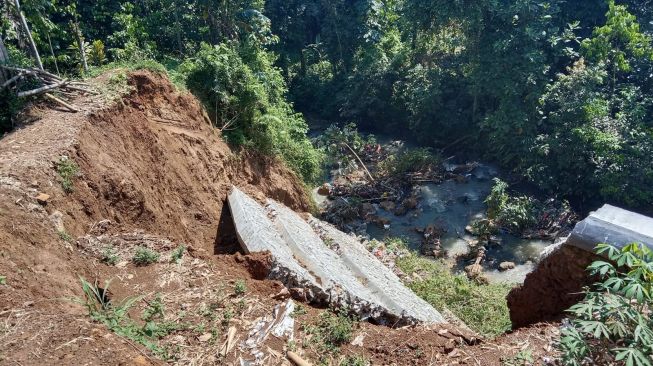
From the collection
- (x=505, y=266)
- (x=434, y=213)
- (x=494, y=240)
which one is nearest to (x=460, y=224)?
(x=434, y=213)

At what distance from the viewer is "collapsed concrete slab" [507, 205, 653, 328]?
15.8 feet

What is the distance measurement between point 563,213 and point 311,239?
283 inches

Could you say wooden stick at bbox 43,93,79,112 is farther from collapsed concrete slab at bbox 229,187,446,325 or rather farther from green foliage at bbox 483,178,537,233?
green foliage at bbox 483,178,537,233

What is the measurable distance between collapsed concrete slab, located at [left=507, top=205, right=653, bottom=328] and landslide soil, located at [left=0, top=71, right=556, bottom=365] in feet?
2.84

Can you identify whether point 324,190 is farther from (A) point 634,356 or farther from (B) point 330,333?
Result: (A) point 634,356

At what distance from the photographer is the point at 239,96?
10.2 metres

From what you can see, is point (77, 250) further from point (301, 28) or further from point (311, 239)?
point (301, 28)

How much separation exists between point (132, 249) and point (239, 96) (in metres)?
5.23

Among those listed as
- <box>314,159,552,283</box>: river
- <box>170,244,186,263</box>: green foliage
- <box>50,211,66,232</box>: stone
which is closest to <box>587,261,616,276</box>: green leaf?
<box>170,244,186,263</box>: green foliage

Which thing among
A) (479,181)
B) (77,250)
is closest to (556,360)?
(77,250)

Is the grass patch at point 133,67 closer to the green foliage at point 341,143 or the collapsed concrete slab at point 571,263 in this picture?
the green foliage at point 341,143

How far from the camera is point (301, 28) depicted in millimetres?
17953

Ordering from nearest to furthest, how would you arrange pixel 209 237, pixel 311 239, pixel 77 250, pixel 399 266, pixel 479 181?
1. pixel 77 250
2. pixel 209 237
3. pixel 311 239
4. pixel 399 266
5. pixel 479 181

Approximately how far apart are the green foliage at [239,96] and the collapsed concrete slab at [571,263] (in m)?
6.40
